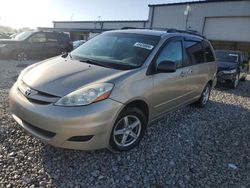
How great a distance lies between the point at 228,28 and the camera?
24844mm

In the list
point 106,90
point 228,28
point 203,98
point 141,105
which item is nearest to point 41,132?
point 106,90

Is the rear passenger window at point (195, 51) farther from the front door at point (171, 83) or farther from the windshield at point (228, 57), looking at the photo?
the windshield at point (228, 57)

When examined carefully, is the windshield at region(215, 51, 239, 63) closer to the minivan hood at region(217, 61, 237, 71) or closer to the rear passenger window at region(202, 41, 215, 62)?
the minivan hood at region(217, 61, 237, 71)

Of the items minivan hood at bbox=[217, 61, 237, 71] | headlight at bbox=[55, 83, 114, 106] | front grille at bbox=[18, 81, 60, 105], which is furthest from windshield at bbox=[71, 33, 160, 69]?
minivan hood at bbox=[217, 61, 237, 71]

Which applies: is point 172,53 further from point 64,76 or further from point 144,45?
point 64,76

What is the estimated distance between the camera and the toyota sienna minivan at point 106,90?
2.95m

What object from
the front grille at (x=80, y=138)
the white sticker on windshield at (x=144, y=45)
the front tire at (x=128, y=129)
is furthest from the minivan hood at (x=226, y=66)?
the front grille at (x=80, y=138)

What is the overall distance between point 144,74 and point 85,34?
3726 cm

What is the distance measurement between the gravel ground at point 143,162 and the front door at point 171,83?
0.53 m

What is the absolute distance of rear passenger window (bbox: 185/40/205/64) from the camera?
5.02 m

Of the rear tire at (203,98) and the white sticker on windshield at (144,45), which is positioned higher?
the white sticker on windshield at (144,45)

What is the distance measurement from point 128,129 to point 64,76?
3.80 ft

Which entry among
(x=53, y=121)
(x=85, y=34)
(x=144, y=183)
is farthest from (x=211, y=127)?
(x=85, y=34)

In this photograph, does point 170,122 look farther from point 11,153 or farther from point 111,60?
point 11,153
